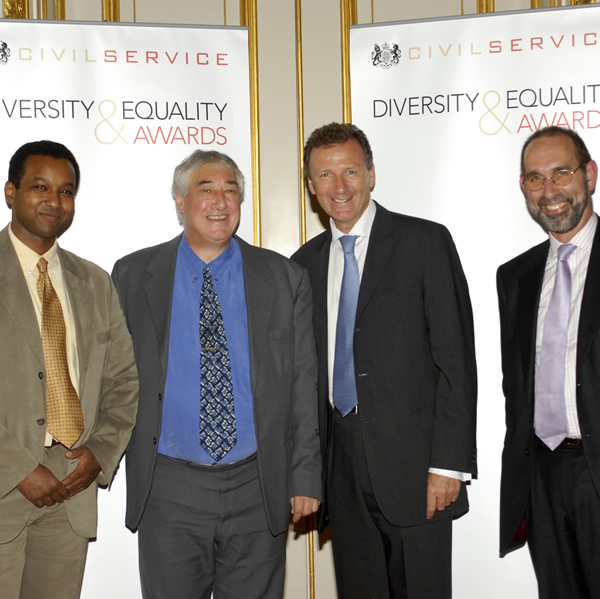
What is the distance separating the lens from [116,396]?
265cm

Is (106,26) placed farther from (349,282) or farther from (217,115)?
(349,282)

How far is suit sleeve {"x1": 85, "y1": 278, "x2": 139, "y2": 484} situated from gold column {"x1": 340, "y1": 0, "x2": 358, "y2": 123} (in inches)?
59.3

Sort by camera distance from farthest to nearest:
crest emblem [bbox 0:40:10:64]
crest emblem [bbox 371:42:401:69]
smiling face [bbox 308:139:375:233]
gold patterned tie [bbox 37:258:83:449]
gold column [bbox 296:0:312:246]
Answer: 1. gold column [bbox 296:0:312:246]
2. crest emblem [bbox 371:42:401:69]
3. crest emblem [bbox 0:40:10:64]
4. smiling face [bbox 308:139:375:233]
5. gold patterned tie [bbox 37:258:83:449]

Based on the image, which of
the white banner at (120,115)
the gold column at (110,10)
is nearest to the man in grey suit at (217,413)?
the white banner at (120,115)

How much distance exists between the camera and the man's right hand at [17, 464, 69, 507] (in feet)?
7.77

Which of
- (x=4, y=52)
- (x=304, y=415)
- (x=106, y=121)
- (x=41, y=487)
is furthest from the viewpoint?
(x=106, y=121)

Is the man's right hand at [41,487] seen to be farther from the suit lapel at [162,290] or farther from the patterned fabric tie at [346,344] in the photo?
the patterned fabric tie at [346,344]

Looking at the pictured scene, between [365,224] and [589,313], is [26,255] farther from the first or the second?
[589,313]

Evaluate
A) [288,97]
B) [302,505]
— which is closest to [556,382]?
[302,505]

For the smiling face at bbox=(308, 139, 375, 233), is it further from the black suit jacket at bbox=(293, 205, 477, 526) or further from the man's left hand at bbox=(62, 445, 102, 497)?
the man's left hand at bbox=(62, 445, 102, 497)

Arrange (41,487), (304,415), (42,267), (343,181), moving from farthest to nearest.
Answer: (343,181)
(304,415)
(42,267)
(41,487)

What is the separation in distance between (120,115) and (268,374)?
1479 millimetres

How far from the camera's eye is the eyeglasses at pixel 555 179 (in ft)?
9.04

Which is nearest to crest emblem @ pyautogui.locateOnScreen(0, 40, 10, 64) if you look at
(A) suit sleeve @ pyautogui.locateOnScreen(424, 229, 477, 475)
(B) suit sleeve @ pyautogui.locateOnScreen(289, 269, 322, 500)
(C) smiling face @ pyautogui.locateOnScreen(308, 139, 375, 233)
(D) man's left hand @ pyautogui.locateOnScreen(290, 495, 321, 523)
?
(C) smiling face @ pyautogui.locateOnScreen(308, 139, 375, 233)
